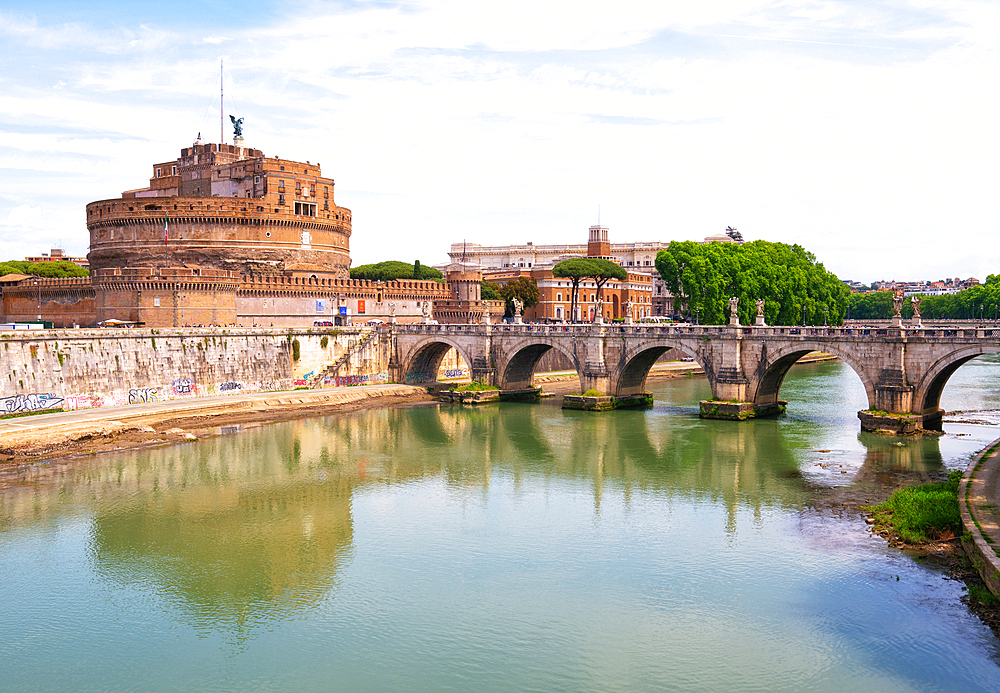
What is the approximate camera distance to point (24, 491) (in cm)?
3353

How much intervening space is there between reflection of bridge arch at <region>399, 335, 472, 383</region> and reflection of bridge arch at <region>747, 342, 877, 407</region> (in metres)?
23.1

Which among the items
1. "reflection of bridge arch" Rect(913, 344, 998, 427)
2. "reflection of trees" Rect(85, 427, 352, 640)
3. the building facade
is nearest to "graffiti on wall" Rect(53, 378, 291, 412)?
"reflection of trees" Rect(85, 427, 352, 640)

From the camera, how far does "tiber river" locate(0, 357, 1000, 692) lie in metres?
19.5

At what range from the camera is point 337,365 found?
2534 inches

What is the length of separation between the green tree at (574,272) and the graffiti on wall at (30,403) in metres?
69.2

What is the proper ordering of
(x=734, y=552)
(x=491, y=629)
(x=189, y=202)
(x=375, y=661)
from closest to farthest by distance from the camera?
(x=375, y=661), (x=491, y=629), (x=734, y=552), (x=189, y=202)

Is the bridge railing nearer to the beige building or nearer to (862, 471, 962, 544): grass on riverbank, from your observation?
(862, 471, 962, 544): grass on riverbank

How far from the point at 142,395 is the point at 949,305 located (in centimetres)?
13919

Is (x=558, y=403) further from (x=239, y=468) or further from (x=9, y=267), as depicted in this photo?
(x=9, y=267)

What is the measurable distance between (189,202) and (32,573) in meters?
54.5

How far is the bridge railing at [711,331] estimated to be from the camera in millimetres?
42625

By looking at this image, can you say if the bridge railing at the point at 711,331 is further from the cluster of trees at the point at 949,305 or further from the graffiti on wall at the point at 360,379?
the cluster of trees at the point at 949,305

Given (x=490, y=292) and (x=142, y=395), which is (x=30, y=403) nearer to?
(x=142, y=395)

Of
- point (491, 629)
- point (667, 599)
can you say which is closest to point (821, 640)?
point (667, 599)
